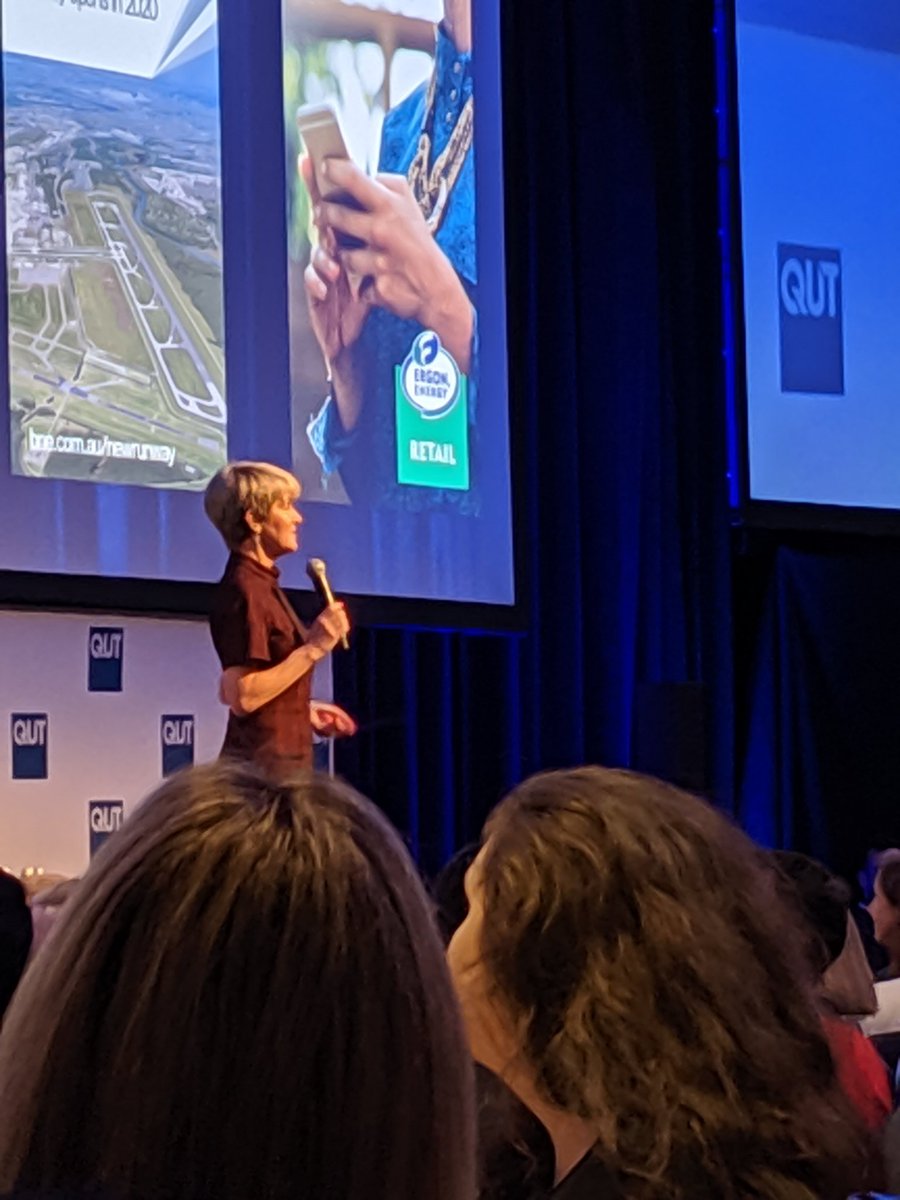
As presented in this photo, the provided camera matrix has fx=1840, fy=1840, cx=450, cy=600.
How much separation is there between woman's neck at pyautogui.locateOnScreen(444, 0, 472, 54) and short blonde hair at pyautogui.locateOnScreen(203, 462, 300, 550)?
1734 mm

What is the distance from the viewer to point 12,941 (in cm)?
162

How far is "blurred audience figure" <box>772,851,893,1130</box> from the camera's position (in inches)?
73.9

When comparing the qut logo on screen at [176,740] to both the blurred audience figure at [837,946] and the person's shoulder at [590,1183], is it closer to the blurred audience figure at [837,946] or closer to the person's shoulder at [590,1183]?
the blurred audience figure at [837,946]

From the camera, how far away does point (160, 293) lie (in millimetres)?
3943

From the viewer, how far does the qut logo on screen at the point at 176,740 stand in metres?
3.97

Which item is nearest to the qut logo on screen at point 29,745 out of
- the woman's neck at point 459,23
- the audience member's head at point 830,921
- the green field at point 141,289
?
the green field at point 141,289

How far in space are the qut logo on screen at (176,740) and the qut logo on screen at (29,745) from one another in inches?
11.2

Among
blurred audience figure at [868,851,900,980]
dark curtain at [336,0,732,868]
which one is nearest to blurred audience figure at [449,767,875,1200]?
blurred audience figure at [868,851,900,980]

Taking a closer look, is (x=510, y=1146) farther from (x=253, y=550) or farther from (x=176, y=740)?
(x=176, y=740)

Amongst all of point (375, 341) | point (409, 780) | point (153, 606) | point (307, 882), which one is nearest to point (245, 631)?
point (153, 606)

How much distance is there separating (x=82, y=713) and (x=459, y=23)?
2.05m

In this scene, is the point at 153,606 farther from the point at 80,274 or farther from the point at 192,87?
the point at 192,87

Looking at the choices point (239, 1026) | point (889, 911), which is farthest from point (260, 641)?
point (239, 1026)

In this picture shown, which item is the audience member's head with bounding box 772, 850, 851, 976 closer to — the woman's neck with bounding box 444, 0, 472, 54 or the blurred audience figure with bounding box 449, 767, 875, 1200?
the blurred audience figure with bounding box 449, 767, 875, 1200
